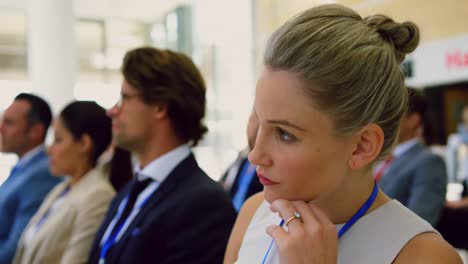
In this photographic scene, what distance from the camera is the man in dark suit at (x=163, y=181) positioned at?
1.74m

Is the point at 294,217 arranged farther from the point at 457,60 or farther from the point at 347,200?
the point at 457,60

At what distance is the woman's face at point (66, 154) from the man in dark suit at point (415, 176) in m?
1.85

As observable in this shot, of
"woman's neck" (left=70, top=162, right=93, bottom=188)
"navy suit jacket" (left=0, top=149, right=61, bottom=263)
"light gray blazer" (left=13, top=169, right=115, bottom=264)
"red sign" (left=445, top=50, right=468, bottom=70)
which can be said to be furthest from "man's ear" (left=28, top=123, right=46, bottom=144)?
"red sign" (left=445, top=50, right=468, bottom=70)

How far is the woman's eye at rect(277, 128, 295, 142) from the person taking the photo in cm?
96

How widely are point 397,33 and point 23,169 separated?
2632 mm

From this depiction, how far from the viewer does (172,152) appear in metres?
2.04

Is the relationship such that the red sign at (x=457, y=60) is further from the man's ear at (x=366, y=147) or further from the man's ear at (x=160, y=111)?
the man's ear at (x=366, y=147)

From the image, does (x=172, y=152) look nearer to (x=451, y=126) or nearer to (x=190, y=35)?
(x=451, y=126)

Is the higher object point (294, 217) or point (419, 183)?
point (294, 217)

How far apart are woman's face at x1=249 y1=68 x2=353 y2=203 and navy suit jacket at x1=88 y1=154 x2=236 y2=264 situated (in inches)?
32.2

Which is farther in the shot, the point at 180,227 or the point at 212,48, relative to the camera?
the point at 212,48

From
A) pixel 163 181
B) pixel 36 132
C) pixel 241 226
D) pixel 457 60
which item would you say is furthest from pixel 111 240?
pixel 457 60

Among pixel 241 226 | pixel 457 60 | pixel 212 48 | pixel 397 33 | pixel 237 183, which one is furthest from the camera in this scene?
pixel 212 48

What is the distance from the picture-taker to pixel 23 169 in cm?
299
